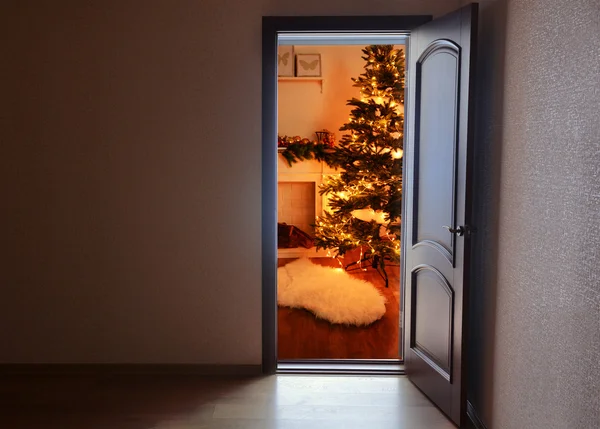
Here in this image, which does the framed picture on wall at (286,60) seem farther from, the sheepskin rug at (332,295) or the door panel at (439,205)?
the door panel at (439,205)

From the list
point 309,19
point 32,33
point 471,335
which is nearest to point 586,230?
point 471,335

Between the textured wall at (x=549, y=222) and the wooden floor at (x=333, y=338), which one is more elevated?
the textured wall at (x=549, y=222)

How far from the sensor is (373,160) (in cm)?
553

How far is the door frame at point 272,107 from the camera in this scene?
355cm

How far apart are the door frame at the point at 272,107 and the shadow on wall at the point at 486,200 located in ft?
2.26

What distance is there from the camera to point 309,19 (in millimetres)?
3557

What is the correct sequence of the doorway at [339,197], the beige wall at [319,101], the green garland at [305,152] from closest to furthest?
the doorway at [339,197], the green garland at [305,152], the beige wall at [319,101]

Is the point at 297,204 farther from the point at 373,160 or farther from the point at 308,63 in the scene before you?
the point at 373,160

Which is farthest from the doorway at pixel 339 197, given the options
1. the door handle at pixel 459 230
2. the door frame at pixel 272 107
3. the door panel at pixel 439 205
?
the door handle at pixel 459 230

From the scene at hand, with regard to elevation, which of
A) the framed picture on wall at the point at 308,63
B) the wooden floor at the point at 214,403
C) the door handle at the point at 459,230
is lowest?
the wooden floor at the point at 214,403

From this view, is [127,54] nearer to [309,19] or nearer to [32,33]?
[32,33]

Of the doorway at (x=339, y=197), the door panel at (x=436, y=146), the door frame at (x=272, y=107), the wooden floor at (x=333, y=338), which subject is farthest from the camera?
the doorway at (x=339, y=197)

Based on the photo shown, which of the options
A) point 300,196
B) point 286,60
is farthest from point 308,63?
point 300,196

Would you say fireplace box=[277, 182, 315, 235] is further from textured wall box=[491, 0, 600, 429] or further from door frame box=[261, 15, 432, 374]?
textured wall box=[491, 0, 600, 429]
